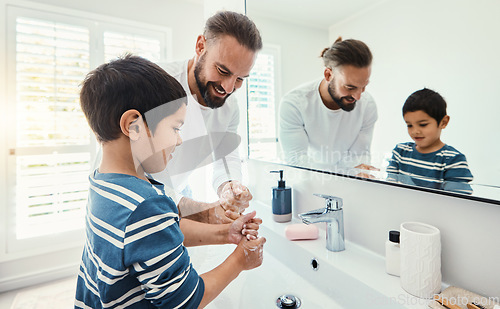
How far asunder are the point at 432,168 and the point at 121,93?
72cm

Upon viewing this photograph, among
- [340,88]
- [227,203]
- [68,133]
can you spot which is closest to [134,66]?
[227,203]

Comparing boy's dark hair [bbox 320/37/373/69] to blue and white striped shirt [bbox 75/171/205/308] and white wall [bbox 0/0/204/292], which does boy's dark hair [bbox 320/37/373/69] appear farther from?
white wall [bbox 0/0/204/292]

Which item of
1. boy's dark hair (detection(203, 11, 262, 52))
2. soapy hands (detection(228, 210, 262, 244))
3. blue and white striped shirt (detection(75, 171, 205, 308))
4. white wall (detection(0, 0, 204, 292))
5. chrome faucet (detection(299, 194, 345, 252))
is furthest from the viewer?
white wall (detection(0, 0, 204, 292))

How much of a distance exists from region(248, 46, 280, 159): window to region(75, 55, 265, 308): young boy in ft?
2.12

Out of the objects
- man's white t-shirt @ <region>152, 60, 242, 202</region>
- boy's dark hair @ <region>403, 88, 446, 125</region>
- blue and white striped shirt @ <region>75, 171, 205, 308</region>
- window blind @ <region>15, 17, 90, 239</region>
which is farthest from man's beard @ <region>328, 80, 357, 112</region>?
window blind @ <region>15, 17, 90, 239</region>

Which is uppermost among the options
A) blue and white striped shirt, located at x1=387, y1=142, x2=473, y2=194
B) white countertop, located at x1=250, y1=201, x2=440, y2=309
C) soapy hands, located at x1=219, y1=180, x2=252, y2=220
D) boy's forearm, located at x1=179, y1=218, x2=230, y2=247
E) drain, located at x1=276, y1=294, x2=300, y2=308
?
blue and white striped shirt, located at x1=387, y1=142, x2=473, y2=194

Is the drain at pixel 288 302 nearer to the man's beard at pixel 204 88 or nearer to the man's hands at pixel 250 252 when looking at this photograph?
the man's hands at pixel 250 252

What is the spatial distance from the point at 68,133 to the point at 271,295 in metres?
1.88

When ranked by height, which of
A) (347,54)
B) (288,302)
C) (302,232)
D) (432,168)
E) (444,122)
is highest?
(347,54)

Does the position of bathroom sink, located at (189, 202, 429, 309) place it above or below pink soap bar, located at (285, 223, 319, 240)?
below

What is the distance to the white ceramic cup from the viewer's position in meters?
0.58

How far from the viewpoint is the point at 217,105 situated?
1134 mm

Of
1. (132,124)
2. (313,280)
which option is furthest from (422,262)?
(132,124)

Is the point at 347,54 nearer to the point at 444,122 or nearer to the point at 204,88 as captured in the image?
the point at 444,122
